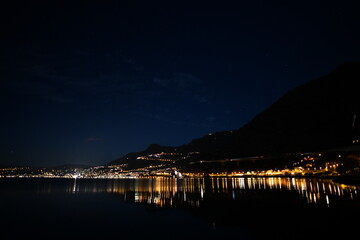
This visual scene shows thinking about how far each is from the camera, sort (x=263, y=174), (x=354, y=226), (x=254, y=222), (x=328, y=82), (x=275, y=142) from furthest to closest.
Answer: (x=328, y=82)
(x=275, y=142)
(x=263, y=174)
(x=254, y=222)
(x=354, y=226)

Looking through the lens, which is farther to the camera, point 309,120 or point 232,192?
point 309,120

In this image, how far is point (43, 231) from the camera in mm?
15109

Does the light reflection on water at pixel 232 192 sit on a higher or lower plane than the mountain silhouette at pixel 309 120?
lower

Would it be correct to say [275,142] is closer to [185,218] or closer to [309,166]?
[309,166]

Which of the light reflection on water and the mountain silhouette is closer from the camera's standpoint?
the light reflection on water

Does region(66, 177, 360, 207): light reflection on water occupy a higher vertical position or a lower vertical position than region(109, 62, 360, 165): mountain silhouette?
lower

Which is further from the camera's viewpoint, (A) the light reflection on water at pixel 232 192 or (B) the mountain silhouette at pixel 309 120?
(B) the mountain silhouette at pixel 309 120

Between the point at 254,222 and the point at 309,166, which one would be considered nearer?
the point at 254,222

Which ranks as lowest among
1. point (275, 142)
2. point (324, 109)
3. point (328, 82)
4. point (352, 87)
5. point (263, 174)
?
point (263, 174)

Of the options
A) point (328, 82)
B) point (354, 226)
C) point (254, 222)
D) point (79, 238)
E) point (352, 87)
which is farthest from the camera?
point (328, 82)

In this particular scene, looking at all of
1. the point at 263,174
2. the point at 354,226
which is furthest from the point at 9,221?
the point at 263,174

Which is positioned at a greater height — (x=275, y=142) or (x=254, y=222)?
(x=275, y=142)

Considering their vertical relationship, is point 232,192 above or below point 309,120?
below

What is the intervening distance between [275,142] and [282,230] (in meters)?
147
